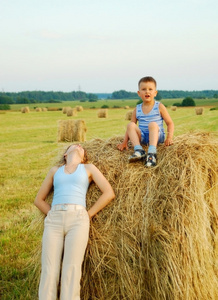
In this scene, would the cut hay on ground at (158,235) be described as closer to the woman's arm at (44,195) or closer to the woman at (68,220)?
the woman at (68,220)

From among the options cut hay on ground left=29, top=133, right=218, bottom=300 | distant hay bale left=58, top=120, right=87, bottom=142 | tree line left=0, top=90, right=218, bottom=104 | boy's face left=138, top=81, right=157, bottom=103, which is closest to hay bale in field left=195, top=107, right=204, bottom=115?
distant hay bale left=58, top=120, right=87, bottom=142

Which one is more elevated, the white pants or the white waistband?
the white waistband

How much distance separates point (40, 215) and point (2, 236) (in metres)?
1.45

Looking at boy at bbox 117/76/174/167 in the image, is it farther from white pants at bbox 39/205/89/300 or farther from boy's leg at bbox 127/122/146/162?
white pants at bbox 39/205/89/300

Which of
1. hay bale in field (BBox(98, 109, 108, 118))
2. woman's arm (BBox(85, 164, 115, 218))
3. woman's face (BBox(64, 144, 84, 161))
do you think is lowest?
hay bale in field (BBox(98, 109, 108, 118))

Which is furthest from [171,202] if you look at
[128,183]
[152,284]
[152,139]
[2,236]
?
[2,236]

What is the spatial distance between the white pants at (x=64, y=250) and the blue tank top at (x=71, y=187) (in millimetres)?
86

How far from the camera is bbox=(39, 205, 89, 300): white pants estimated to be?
10.6 ft

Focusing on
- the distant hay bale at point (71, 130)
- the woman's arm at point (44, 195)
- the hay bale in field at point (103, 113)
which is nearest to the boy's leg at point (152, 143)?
the woman's arm at point (44, 195)

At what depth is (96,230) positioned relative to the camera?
363 cm

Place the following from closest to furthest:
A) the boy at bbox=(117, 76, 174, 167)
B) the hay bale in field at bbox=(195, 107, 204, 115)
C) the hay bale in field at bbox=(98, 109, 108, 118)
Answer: the boy at bbox=(117, 76, 174, 167), the hay bale in field at bbox=(98, 109, 108, 118), the hay bale in field at bbox=(195, 107, 204, 115)

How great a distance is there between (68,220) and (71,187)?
0.37 m

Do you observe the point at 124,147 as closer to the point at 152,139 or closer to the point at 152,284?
the point at 152,139

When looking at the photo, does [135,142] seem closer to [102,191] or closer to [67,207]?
[102,191]
